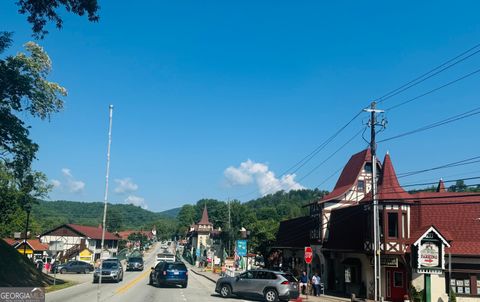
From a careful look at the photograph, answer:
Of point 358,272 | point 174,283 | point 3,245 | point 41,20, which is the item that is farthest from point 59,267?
point 41,20

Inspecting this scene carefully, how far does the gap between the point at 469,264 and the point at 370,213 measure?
6.62m

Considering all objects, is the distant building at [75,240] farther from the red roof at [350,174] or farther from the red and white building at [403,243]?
the red and white building at [403,243]

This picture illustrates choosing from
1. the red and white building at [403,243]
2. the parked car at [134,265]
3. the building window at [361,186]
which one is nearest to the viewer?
the red and white building at [403,243]

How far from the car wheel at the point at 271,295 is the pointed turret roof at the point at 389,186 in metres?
11.8

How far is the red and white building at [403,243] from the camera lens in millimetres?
28516

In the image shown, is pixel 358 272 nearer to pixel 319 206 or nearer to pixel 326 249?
pixel 326 249

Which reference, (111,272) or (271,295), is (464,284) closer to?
(271,295)

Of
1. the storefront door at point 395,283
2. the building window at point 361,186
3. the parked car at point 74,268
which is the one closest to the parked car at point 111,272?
the storefront door at point 395,283

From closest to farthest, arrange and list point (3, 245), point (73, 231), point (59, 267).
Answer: point (3, 245)
point (59, 267)
point (73, 231)

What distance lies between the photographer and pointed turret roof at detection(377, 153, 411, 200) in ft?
108

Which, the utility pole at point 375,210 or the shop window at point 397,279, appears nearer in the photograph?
the utility pole at point 375,210

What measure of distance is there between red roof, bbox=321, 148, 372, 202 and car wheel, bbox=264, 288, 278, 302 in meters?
16.1

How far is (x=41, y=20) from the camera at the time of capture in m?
17.3

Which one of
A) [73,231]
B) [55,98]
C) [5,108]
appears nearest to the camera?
[5,108]
